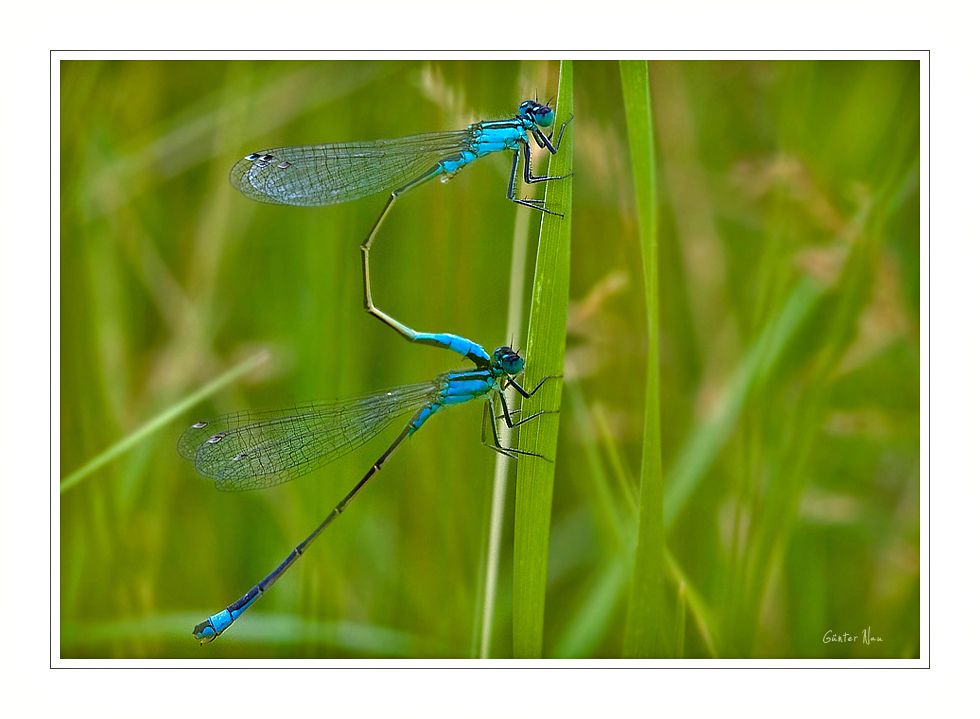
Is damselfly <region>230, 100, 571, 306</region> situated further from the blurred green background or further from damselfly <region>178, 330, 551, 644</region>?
damselfly <region>178, 330, 551, 644</region>

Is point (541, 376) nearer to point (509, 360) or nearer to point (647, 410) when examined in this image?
point (509, 360)

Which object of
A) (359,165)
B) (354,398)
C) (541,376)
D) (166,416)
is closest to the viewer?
(541,376)

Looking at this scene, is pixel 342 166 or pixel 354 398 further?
pixel 354 398

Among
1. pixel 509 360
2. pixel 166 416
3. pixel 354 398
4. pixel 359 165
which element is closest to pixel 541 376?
pixel 509 360

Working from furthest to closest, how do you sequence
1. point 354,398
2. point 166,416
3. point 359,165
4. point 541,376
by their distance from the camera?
point 166,416, point 354,398, point 359,165, point 541,376

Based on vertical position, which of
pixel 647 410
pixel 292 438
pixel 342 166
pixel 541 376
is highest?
pixel 342 166

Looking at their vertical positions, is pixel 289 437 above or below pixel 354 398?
below
